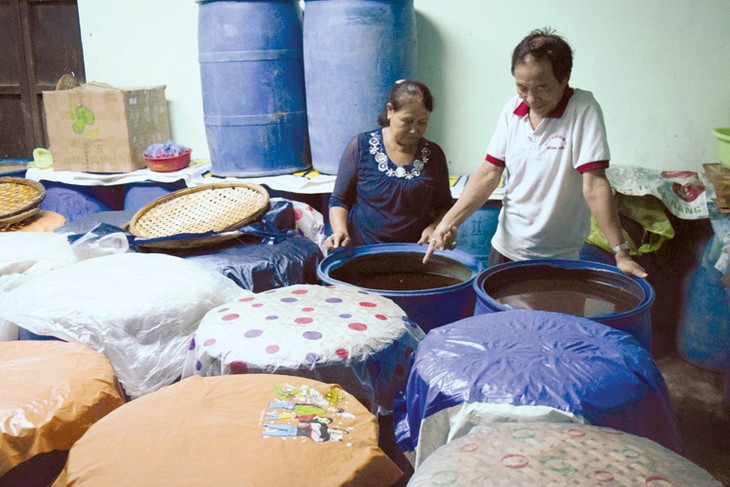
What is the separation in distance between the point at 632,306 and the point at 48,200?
342 cm

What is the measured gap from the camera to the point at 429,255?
6.84 ft

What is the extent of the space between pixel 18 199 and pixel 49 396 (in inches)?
85.0

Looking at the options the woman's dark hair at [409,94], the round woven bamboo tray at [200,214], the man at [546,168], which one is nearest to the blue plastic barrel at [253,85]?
the round woven bamboo tray at [200,214]

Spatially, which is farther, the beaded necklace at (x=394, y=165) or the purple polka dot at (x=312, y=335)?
the beaded necklace at (x=394, y=165)

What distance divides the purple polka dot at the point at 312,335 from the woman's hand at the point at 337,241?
102 cm

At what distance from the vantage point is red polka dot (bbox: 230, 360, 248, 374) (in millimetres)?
1407

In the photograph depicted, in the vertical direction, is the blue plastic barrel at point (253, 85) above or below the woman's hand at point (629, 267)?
above

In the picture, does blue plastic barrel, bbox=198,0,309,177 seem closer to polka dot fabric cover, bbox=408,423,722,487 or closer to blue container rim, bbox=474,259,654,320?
blue container rim, bbox=474,259,654,320

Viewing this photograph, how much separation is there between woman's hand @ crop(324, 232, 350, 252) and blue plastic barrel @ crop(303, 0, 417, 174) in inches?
44.3

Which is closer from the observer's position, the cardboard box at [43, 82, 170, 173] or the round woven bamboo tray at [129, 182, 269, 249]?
the round woven bamboo tray at [129, 182, 269, 249]

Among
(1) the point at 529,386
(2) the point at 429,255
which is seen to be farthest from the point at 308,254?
(1) the point at 529,386

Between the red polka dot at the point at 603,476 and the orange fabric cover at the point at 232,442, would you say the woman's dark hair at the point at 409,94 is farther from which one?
the red polka dot at the point at 603,476

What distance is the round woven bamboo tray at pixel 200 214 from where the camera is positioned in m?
2.54

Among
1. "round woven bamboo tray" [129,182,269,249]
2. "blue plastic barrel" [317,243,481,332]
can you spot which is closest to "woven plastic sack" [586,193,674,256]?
"blue plastic barrel" [317,243,481,332]
